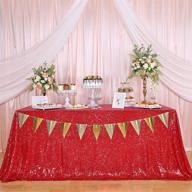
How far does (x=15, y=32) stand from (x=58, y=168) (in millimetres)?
1911

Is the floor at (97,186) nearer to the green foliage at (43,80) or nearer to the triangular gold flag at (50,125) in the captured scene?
the triangular gold flag at (50,125)

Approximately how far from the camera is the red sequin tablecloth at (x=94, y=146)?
3217 millimetres

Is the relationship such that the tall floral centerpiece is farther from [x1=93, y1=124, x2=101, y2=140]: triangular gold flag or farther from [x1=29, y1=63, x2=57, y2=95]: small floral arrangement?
[x1=29, y1=63, x2=57, y2=95]: small floral arrangement

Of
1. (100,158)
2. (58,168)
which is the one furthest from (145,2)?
(58,168)

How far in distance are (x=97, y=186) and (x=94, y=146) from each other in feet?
1.36

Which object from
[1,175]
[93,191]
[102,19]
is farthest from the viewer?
[102,19]

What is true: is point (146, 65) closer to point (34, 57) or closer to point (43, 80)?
point (43, 80)

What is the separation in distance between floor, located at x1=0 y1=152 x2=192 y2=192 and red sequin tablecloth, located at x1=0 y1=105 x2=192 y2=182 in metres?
0.11

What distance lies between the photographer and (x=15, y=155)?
3.22 metres

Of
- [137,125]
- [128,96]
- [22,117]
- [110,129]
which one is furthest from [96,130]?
[22,117]

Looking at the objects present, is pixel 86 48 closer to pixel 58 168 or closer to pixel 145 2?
pixel 145 2

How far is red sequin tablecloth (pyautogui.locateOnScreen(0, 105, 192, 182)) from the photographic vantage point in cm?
322

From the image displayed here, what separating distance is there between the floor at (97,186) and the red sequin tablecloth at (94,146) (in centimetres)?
11

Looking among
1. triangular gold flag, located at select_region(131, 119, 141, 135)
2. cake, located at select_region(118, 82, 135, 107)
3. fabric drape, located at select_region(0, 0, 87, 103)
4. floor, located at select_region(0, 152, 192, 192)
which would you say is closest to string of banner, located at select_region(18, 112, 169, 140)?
triangular gold flag, located at select_region(131, 119, 141, 135)
